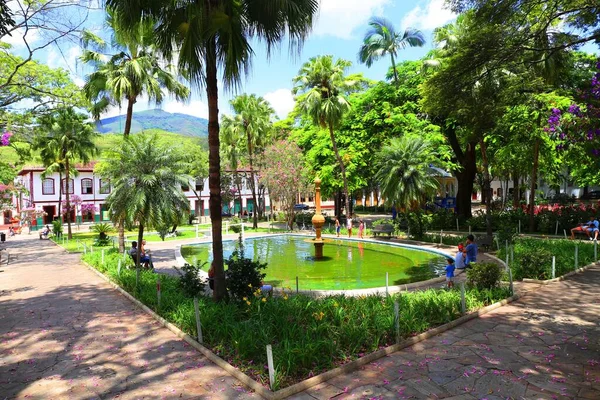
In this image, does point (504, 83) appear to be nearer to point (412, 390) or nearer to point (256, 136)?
point (412, 390)

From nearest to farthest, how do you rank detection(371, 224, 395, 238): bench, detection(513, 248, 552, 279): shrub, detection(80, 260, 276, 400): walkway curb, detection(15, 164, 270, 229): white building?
1. detection(80, 260, 276, 400): walkway curb
2. detection(513, 248, 552, 279): shrub
3. detection(371, 224, 395, 238): bench
4. detection(15, 164, 270, 229): white building

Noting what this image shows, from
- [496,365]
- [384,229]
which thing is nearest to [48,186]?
[384,229]

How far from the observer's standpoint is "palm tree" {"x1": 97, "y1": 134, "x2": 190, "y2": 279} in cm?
1231

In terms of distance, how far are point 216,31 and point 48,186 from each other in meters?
49.8

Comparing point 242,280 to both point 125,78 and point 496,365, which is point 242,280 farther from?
point 125,78

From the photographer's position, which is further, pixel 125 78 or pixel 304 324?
pixel 125 78

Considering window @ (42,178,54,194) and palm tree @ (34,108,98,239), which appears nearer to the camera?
palm tree @ (34,108,98,239)

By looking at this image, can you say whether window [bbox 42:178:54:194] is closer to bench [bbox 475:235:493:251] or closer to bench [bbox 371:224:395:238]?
bench [bbox 371:224:395:238]

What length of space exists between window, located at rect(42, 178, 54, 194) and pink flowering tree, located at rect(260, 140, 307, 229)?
32.1 metres

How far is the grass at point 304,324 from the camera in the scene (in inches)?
237

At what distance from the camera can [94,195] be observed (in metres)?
50.1

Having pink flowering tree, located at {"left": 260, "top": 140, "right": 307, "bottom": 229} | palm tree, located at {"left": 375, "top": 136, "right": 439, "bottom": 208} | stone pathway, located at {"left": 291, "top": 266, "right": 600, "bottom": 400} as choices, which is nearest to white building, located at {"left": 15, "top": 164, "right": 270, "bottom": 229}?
pink flowering tree, located at {"left": 260, "top": 140, "right": 307, "bottom": 229}

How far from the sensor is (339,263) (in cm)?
1706

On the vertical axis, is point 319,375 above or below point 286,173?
below
